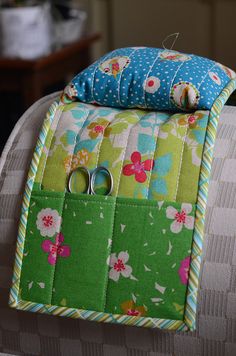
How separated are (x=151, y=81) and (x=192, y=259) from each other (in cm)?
31

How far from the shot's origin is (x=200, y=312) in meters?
1.13

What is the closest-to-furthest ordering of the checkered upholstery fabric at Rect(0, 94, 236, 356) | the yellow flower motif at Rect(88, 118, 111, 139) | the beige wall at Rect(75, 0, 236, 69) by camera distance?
the checkered upholstery fabric at Rect(0, 94, 236, 356)
the yellow flower motif at Rect(88, 118, 111, 139)
the beige wall at Rect(75, 0, 236, 69)

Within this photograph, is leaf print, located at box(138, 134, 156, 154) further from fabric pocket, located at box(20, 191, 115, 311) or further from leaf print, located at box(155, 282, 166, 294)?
leaf print, located at box(155, 282, 166, 294)

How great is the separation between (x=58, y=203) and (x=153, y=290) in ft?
0.71

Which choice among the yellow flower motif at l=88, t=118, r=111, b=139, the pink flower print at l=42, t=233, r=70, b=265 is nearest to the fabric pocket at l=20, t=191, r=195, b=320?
the pink flower print at l=42, t=233, r=70, b=265

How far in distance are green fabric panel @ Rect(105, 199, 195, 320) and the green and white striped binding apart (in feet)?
0.04

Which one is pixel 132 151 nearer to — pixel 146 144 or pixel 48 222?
pixel 146 144

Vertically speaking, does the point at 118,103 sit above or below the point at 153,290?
above

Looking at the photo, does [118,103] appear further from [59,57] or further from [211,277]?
[59,57]

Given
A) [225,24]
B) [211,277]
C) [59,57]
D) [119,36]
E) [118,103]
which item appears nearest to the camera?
[211,277]

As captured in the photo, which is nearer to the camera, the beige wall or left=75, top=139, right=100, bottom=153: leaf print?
left=75, top=139, right=100, bottom=153: leaf print

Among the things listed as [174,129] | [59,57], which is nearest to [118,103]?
[174,129]

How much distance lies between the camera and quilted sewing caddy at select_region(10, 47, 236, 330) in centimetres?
114

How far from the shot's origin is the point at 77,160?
4.00 ft
